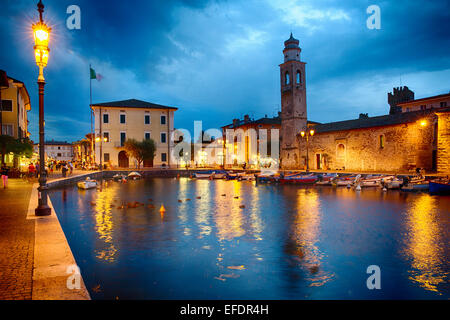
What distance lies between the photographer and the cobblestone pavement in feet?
14.7

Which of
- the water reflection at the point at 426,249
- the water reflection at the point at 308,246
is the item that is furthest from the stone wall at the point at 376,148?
the water reflection at the point at 308,246

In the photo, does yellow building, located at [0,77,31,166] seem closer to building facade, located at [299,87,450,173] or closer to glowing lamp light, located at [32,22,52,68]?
glowing lamp light, located at [32,22,52,68]

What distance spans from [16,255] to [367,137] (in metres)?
36.1

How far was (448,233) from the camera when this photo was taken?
35.1ft

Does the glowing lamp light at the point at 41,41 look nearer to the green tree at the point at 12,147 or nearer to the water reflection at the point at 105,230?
the water reflection at the point at 105,230

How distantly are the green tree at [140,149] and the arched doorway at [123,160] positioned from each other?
3.23 m

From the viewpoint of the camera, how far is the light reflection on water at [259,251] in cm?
656

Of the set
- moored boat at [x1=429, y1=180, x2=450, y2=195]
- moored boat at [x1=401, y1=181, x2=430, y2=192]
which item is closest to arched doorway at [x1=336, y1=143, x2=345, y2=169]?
moored boat at [x1=401, y1=181, x2=430, y2=192]

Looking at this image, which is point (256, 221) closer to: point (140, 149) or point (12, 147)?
point (12, 147)

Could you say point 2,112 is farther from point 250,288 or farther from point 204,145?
point 204,145

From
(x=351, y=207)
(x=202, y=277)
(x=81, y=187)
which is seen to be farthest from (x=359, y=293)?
(x=81, y=187)
